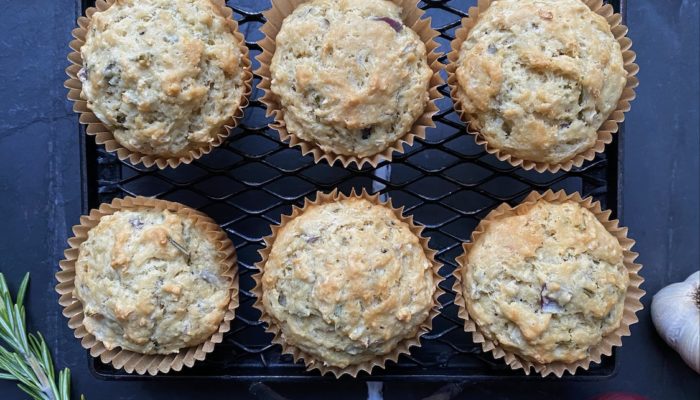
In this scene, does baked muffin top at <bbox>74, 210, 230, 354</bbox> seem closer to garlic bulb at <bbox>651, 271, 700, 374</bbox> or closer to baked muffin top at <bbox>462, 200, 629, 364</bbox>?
baked muffin top at <bbox>462, 200, 629, 364</bbox>

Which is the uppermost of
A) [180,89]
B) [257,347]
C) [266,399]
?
[180,89]

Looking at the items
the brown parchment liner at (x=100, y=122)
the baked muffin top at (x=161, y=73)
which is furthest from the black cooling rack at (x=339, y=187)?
the baked muffin top at (x=161, y=73)

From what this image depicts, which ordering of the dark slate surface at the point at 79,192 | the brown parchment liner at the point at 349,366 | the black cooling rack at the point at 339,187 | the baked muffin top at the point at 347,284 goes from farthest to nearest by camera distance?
the dark slate surface at the point at 79,192
the black cooling rack at the point at 339,187
the brown parchment liner at the point at 349,366
the baked muffin top at the point at 347,284

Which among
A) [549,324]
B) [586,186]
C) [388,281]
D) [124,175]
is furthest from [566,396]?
[124,175]

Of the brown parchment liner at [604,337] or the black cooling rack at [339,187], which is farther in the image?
the black cooling rack at [339,187]

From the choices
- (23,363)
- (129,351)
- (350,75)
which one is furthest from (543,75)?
(23,363)

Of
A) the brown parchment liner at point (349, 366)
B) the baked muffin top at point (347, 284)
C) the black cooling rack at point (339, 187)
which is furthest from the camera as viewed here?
the black cooling rack at point (339, 187)

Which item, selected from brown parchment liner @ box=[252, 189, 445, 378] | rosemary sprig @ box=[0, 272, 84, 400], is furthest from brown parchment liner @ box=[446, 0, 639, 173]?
rosemary sprig @ box=[0, 272, 84, 400]

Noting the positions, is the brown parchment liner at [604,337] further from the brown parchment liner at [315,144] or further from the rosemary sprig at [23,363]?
the rosemary sprig at [23,363]

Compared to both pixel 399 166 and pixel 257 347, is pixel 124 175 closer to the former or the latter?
pixel 257 347
